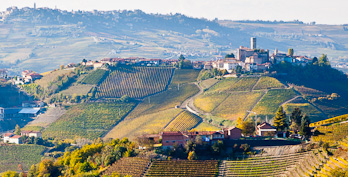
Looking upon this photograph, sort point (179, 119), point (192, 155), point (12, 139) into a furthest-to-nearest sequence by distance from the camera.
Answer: point (179, 119)
point (12, 139)
point (192, 155)

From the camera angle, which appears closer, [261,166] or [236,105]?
[261,166]

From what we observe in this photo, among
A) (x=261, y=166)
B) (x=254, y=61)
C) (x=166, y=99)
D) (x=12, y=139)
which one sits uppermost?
(x=254, y=61)

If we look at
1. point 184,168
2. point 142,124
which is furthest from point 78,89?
point 184,168

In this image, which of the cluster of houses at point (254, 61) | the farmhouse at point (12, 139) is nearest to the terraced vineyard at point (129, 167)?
the farmhouse at point (12, 139)

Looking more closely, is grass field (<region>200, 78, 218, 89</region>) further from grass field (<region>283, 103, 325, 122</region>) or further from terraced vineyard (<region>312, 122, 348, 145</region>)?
terraced vineyard (<region>312, 122, 348, 145</region>)

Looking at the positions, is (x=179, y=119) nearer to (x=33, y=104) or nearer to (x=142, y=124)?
(x=142, y=124)

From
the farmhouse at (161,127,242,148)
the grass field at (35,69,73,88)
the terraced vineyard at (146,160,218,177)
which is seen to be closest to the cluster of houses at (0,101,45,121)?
the grass field at (35,69,73,88)
